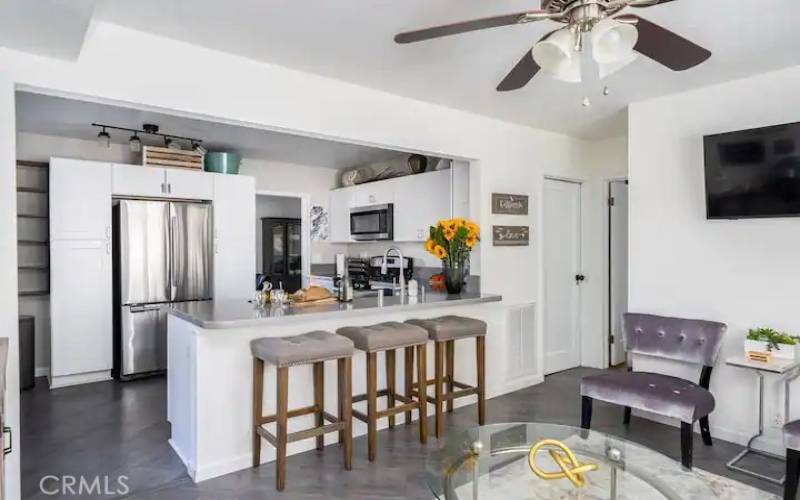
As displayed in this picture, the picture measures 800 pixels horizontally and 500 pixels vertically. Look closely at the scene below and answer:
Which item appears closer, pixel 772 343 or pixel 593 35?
pixel 593 35

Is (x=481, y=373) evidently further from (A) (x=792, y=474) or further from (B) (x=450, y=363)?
(A) (x=792, y=474)

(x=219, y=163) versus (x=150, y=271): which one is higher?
(x=219, y=163)

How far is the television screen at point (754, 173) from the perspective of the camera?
282 centimetres

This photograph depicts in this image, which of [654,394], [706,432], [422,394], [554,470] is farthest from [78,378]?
[706,432]

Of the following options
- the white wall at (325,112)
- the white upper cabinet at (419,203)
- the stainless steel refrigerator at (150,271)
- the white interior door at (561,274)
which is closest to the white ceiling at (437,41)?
the white wall at (325,112)

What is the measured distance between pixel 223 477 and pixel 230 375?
0.56 m

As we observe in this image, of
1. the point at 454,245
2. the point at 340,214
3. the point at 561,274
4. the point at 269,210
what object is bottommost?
the point at 561,274

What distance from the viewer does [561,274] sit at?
195 inches

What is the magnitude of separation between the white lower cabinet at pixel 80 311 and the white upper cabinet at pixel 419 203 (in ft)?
9.51

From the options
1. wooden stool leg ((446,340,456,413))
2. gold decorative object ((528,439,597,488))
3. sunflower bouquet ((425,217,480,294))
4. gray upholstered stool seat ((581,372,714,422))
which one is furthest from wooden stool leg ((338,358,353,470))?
gray upholstered stool seat ((581,372,714,422))

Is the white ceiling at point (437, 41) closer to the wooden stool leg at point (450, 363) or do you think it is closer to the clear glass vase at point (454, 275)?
the clear glass vase at point (454, 275)

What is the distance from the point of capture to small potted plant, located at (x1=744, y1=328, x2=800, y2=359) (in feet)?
9.19

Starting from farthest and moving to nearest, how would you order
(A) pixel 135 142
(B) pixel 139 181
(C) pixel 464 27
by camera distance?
(B) pixel 139 181 < (A) pixel 135 142 < (C) pixel 464 27

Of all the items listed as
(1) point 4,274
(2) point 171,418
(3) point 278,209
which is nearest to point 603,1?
(1) point 4,274
